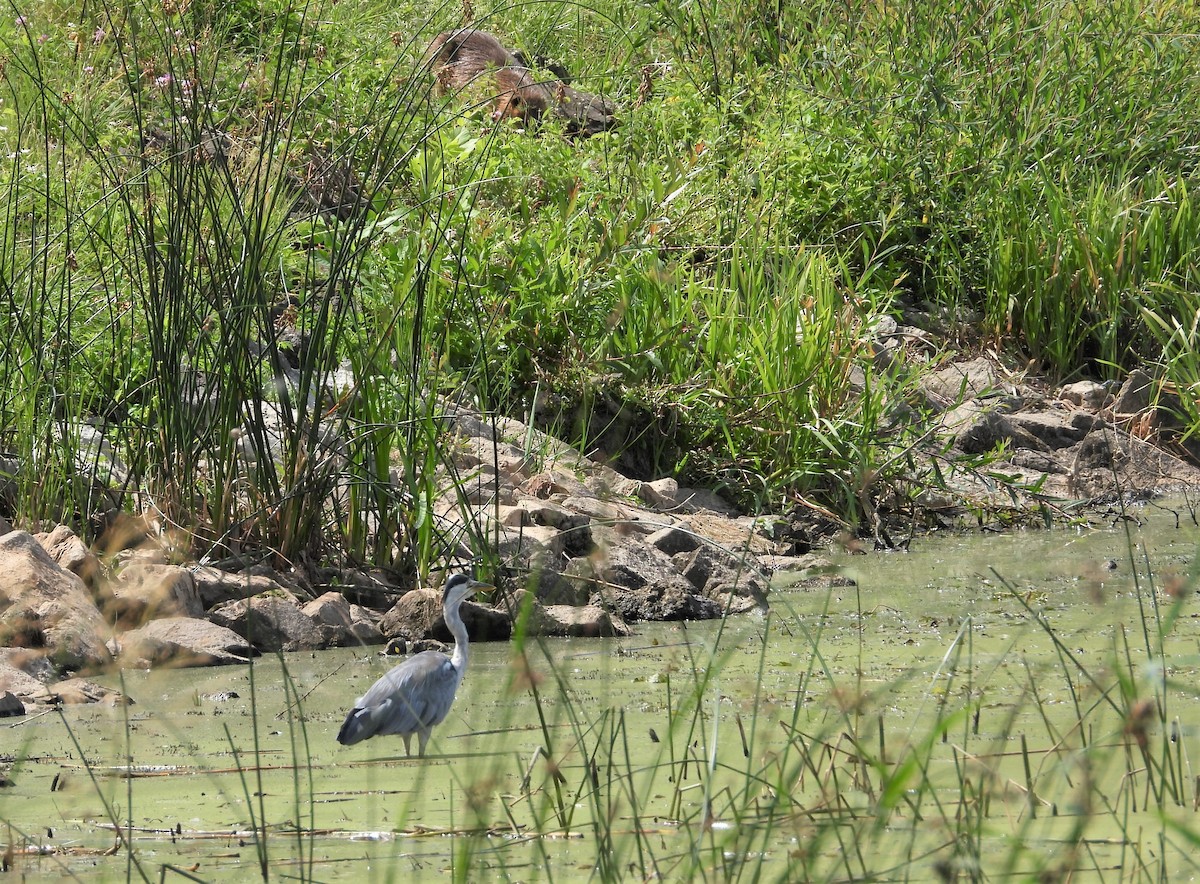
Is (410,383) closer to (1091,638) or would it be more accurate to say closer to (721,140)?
(1091,638)

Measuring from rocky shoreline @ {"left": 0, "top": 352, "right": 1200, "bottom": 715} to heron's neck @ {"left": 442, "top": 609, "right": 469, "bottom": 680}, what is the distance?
20 centimetres

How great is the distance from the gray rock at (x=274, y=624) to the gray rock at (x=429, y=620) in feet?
0.79

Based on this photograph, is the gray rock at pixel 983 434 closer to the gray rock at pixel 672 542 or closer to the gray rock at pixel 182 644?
the gray rock at pixel 672 542

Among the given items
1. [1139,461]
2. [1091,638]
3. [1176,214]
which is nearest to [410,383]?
[1091,638]

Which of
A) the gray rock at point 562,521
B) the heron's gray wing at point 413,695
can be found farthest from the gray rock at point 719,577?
the heron's gray wing at point 413,695

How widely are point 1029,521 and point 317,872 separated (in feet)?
15.1

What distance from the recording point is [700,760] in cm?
311

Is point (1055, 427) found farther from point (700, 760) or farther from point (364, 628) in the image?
point (700, 760)

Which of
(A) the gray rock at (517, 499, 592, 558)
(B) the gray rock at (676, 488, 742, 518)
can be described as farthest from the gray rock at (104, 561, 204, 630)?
(B) the gray rock at (676, 488, 742, 518)

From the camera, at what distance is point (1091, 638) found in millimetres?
4785

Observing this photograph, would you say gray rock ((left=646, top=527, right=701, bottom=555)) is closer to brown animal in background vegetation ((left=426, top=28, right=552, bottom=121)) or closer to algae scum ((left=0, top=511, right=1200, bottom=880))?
algae scum ((left=0, top=511, right=1200, bottom=880))

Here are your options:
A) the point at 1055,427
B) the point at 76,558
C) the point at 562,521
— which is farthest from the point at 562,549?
the point at 1055,427

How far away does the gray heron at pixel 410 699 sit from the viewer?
3738mm

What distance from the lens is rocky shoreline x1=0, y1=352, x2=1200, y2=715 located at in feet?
14.9
